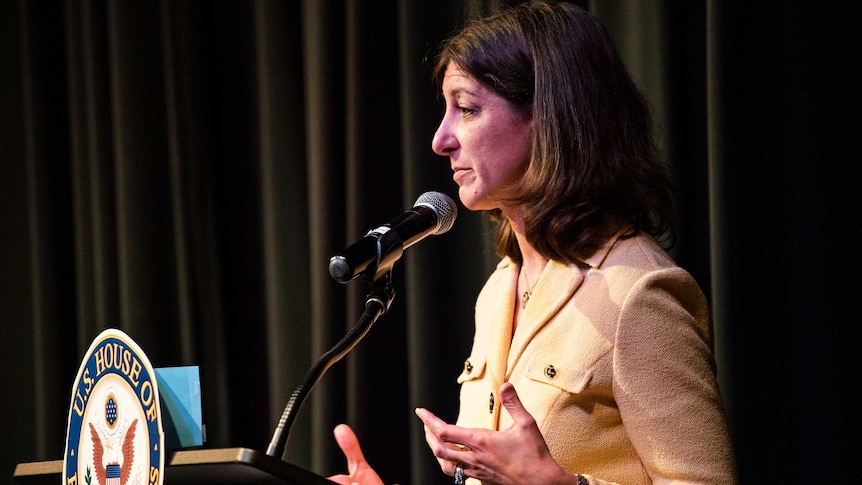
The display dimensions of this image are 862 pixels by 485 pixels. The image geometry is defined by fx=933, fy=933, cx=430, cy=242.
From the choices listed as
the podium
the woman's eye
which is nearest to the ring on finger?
the podium

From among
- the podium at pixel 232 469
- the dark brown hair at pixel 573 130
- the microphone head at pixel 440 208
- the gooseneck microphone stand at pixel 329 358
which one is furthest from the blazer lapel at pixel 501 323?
the podium at pixel 232 469

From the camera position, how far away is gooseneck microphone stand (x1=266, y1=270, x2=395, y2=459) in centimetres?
110

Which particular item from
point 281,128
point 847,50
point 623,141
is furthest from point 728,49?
point 281,128

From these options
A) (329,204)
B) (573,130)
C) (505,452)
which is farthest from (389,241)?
(329,204)

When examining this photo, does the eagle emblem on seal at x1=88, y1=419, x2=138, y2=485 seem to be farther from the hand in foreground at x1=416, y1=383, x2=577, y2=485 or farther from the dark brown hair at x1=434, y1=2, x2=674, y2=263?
the dark brown hair at x1=434, y1=2, x2=674, y2=263

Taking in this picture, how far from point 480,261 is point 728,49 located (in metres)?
0.78

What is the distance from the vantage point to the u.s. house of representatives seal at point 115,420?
1045 mm

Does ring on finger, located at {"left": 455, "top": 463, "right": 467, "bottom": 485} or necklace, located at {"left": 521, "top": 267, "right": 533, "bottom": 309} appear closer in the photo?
ring on finger, located at {"left": 455, "top": 463, "right": 467, "bottom": 485}

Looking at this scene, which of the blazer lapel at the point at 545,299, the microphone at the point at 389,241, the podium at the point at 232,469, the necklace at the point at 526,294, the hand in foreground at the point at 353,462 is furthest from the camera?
the necklace at the point at 526,294

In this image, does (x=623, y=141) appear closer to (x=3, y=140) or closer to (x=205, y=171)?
(x=205, y=171)

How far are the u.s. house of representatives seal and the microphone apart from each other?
0.86ft

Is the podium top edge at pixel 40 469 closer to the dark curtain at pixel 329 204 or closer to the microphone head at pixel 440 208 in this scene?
the microphone head at pixel 440 208

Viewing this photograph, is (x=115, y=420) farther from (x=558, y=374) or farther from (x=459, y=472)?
(x=558, y=374)

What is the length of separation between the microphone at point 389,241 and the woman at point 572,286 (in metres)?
0.17
